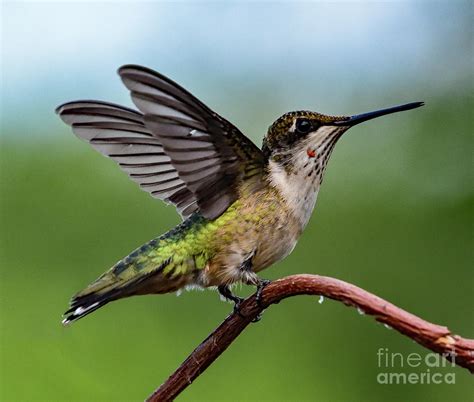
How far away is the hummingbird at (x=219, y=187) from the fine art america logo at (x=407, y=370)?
7.32 feet

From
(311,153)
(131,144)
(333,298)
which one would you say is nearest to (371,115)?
(311,153)

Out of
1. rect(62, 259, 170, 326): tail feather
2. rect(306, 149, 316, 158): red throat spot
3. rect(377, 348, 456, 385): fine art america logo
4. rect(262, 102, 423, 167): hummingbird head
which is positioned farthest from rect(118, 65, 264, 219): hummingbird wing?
rect(377, 348, 456, 385): fine art america logo

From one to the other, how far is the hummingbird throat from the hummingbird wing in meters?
0.14

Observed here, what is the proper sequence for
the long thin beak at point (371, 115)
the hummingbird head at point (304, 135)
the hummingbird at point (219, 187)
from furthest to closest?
the hummingbird head at point (304, 135) < the hummingbird at point (219, 187) < the long thin beak at point (371, 115)

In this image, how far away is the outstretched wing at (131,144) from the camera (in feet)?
11.6

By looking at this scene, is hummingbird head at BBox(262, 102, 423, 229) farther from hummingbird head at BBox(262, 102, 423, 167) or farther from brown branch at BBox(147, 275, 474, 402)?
brown branch at BBox(147, 275, 474, 402)

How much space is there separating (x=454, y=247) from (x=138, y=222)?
99.9 inches

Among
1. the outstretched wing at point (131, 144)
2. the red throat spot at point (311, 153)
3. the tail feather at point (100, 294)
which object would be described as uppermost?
the outstretched wing at point (131, 144)

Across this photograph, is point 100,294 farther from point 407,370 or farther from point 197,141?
point 407,370

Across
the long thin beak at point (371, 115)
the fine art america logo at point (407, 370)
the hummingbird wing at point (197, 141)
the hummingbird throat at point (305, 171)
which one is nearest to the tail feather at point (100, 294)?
the hummingbird wing at point (197, 141)

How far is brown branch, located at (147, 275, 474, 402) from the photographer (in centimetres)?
220

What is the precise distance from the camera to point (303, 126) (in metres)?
3.59

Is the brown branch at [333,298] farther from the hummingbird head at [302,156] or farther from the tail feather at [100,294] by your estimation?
the hummingbird head at [302,156]

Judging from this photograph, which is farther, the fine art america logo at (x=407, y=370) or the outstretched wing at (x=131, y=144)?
the fine art america logo at (x=407, y=370)
